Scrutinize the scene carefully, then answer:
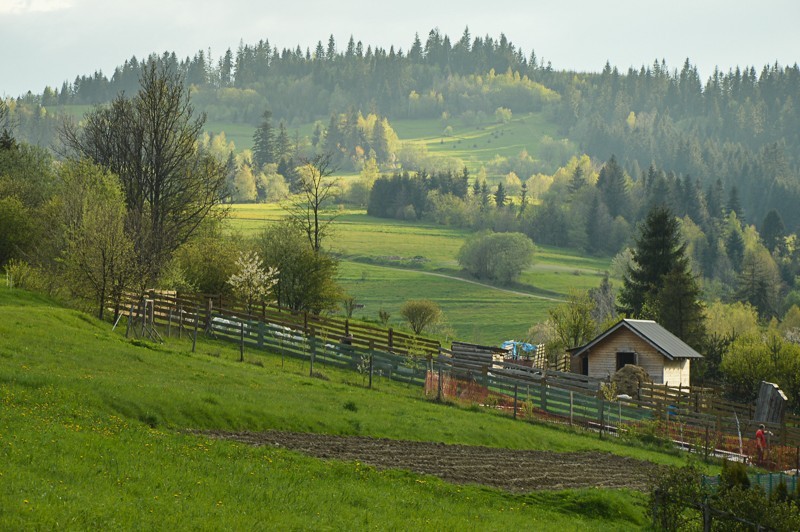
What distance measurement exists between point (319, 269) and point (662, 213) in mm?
30337

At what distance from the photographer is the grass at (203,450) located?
15.0 m

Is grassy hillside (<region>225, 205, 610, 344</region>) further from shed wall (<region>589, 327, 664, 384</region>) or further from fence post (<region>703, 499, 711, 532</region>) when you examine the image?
fence post (<region>703, 499, 711, 532</region>)

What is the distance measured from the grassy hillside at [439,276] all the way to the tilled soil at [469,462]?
6588 centimetres

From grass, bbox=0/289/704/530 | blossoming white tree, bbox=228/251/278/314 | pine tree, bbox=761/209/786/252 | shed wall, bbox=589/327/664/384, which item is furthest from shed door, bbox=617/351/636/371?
pine tree, bbox=761/209/786/252

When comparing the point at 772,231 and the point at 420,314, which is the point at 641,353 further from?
the point at 772,231

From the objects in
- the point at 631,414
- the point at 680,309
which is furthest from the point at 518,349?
the point at 631,414

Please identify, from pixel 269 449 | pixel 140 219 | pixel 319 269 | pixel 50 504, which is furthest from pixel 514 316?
pixel 50 504

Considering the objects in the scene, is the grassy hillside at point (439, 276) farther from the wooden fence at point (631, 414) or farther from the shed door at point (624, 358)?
the wooden fence at point (631, 414)

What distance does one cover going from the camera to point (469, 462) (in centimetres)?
2645

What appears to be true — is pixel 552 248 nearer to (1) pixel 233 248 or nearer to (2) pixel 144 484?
(1) pixel 233 248

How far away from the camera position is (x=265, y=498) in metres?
16.8

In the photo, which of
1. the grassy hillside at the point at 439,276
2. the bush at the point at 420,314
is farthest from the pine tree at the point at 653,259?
the grassy hillside at the point at 439,276

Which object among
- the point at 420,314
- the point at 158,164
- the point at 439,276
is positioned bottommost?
the point at 439,276

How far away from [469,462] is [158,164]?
123 ft
